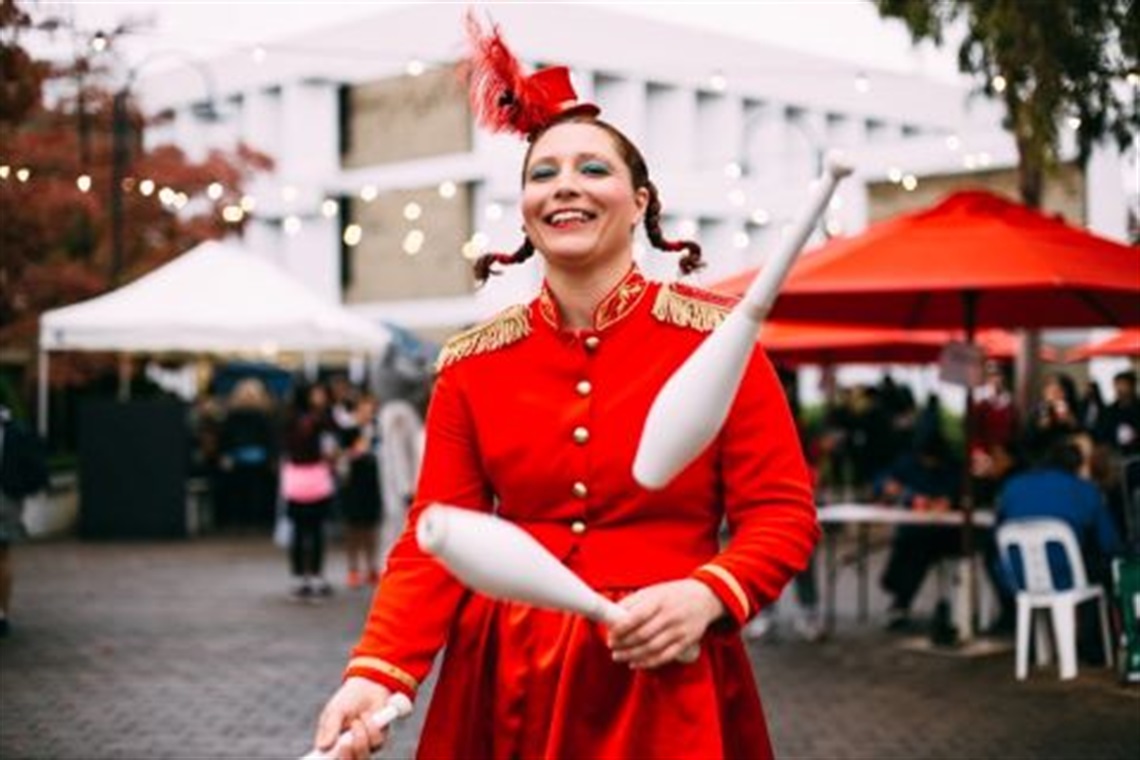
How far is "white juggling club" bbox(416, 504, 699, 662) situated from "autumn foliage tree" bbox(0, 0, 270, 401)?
5.46 metres

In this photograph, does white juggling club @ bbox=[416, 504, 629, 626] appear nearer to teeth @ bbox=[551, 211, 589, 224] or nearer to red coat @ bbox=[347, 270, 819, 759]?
red coat @ bbox=[347, 270, 819, 759]

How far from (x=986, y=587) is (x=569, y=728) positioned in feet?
36.6

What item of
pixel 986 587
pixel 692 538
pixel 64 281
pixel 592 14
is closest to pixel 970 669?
pixel 986 587

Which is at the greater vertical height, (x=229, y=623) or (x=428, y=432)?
(x=428, y=432)

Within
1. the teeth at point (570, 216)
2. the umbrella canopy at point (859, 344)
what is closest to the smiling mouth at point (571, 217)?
the teeth at point (570, 216)

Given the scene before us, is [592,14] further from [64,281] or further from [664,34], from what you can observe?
[64,281]

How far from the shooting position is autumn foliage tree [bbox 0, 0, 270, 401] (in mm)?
8375

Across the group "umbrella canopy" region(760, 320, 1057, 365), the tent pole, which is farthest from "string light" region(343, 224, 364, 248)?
"umbrella canopy" region(760, 320, 1057, 365)

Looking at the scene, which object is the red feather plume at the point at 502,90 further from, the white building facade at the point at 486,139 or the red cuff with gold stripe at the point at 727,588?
the white building facade at the point at 486,139

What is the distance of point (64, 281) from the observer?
54.0ft

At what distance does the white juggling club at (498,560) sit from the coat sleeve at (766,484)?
16.3 inches

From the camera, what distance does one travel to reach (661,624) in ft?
7.29

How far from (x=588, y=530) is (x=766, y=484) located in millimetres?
281

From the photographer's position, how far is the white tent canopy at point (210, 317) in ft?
50.9
